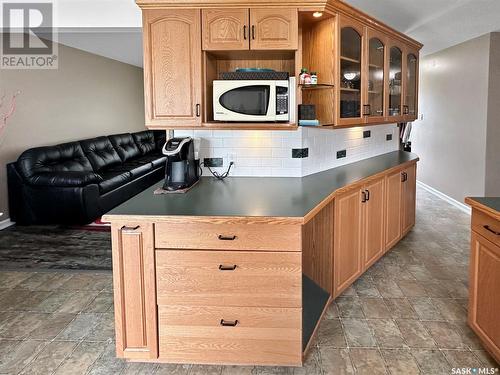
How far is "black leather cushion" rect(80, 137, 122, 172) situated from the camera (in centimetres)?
650

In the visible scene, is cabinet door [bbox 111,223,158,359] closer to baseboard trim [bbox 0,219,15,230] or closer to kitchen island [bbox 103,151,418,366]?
kitchen island [bbox 103,151,418,366]

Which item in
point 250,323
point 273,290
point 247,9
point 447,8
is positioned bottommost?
point 250,323

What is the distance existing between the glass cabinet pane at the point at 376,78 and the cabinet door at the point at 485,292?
1720 mm

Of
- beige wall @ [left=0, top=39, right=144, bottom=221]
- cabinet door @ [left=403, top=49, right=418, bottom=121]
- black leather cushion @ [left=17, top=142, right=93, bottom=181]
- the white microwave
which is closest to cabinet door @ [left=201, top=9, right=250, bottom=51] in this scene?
the white microwave

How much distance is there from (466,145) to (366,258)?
346cm

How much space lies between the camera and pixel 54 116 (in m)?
6.27

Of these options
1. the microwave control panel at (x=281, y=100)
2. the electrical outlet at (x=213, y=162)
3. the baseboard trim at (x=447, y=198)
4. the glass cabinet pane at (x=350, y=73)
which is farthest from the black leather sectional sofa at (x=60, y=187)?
the baseboard trim at (x=447, y=198)

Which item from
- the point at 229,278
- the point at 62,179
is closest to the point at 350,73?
the point at 229,278

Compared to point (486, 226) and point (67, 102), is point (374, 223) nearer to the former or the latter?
point (486, 226)

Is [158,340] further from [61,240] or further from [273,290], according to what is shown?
[61,240]

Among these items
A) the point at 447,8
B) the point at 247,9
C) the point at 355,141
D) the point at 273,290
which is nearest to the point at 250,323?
the point at 273,290

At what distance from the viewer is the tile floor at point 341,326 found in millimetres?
2402

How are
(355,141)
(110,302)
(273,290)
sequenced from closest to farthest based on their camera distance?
1. (273,290)
2. (110,302)
3. (355,141)

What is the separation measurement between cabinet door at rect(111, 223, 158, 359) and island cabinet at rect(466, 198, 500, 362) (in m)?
1.70
